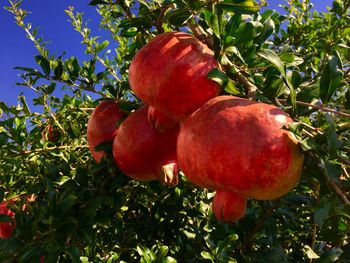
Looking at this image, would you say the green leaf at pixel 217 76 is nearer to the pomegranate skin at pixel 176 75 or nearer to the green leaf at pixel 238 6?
the pomegranate skin at pixel 176 75

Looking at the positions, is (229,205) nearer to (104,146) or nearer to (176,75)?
(176,75)

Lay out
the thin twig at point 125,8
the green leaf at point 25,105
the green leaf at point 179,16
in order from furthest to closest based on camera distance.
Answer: the green leaf at point 25,105 < the thin twig at point 125,8 < the green leaf at point 179,16

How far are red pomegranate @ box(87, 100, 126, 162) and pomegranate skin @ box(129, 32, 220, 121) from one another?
393 millimetres

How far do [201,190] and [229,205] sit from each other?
3.05 ft

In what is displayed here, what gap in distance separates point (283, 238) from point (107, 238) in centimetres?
76

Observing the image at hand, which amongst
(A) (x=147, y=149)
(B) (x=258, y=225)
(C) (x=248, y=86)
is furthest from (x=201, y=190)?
(C) (x=248, y=86)

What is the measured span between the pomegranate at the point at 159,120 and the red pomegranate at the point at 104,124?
0.95 feet

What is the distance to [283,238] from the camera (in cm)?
167

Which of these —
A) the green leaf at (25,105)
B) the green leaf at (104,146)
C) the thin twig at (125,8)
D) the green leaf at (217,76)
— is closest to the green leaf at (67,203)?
the green leaf at (104,146)

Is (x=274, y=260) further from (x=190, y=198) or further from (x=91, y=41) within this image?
(x=91, y=41)

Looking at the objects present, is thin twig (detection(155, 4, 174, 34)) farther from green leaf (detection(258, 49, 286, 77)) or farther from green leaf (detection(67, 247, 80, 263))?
green leaf (detection(67, 247, 80, 263))

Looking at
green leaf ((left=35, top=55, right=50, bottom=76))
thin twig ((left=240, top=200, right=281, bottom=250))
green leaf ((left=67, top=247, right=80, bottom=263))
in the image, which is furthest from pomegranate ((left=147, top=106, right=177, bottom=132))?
green leaf ((left=35, top=55, right=50, bottom=76))

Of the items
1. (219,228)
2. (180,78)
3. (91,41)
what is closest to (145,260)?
(219,228)

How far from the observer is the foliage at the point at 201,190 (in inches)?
33.4
